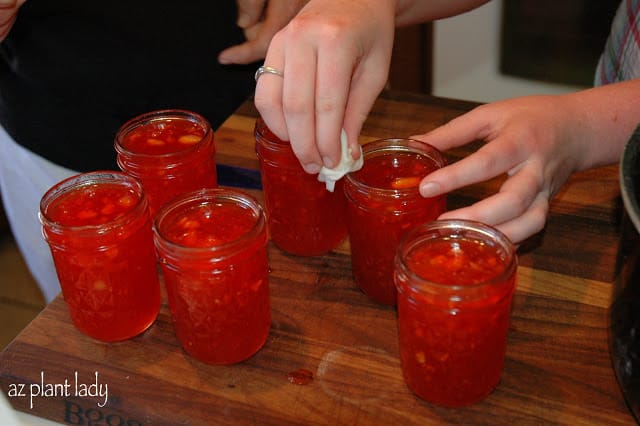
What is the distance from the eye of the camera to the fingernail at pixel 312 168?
113cm

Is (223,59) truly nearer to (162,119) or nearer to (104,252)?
(162,119)

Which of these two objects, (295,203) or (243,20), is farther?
(243,20)

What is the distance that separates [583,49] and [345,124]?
7.81ft

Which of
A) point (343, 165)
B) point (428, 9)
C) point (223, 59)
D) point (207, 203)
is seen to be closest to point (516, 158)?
point (343, 165)

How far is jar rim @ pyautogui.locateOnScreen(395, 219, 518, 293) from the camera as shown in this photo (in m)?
0.95

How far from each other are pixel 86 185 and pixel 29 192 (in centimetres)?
62

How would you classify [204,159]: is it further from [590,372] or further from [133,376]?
[590,372]

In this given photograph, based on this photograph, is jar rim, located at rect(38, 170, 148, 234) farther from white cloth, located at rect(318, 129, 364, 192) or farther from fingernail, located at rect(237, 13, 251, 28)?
fingernail, located at rect(237, 13, 251, 28)

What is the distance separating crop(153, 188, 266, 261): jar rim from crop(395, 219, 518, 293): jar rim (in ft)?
0.67

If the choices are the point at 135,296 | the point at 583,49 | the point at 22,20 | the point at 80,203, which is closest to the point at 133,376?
the point at 135,296

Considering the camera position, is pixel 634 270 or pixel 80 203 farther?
pixel 80 203

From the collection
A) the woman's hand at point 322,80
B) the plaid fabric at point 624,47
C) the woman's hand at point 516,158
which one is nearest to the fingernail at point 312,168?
the woman's hand at point 322,80

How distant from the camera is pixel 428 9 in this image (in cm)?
157

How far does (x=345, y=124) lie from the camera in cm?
116
